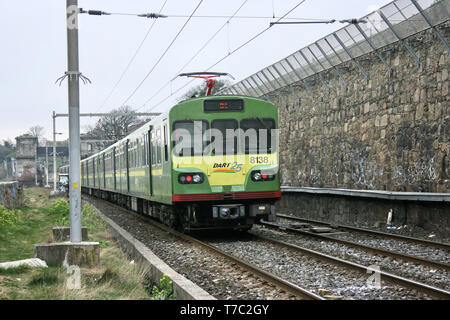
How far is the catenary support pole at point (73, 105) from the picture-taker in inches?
363

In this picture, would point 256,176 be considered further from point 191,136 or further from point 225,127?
point 191,136

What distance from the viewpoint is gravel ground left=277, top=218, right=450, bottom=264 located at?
964 centimetres

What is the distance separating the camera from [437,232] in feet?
40.5

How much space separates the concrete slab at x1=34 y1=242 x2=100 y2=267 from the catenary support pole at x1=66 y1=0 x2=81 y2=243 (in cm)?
67

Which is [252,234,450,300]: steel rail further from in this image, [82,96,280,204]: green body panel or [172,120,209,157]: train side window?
[172,120,209,157]: train side window

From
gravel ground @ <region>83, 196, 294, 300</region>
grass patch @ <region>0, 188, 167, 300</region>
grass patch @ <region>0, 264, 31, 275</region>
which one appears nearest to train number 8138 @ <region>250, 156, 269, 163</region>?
gravel ground @ <region>83, 196, 294, 300</region>

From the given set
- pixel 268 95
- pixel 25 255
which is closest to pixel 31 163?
pixel 268 95

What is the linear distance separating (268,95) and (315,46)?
261 inches

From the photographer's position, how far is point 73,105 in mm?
9297

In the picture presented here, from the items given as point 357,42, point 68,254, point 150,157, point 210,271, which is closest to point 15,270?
point 68,254

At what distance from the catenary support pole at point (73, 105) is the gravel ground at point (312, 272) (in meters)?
3.01

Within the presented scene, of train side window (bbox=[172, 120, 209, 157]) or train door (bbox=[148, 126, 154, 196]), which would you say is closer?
train side window (bbox=[172, 120, 209, 157])

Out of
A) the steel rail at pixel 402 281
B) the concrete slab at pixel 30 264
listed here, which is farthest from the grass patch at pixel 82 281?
the steel rail at pixel 402 281

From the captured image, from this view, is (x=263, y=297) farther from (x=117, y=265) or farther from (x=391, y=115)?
(x=391, y=115)
